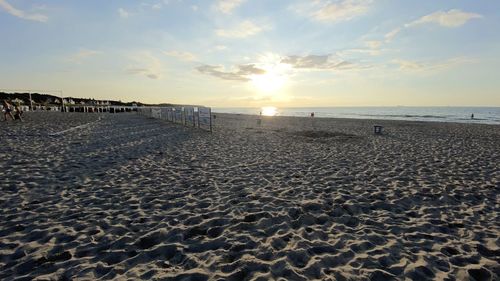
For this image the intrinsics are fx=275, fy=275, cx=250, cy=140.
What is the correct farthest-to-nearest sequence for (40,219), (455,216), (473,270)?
(455,216) → (40,219) → (473,270)

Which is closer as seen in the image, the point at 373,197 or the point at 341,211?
the point at 341,211

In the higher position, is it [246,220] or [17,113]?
[17,113]

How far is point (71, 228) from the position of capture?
495 cm

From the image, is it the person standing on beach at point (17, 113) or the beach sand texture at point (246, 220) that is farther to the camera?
the person standing on beach at point (17, 113)

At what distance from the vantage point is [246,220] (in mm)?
5430

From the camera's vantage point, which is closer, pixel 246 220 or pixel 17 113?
pixel 246 220

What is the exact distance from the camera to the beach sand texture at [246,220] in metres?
3.87

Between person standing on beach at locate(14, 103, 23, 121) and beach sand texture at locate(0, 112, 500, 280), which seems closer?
beach sand texture at locate(0, 112, 500, 280)

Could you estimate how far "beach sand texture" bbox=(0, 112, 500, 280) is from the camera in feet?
12.7

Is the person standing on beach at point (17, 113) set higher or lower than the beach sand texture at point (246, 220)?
higher

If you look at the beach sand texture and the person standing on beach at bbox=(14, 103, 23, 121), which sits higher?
the person standing on beach at bbox=(14, 103, 23, 121)

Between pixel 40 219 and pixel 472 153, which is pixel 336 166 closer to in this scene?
pixel 472 153

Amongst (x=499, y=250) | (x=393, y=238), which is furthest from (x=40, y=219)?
(x=499, y=250)

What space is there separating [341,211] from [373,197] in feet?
4.56
